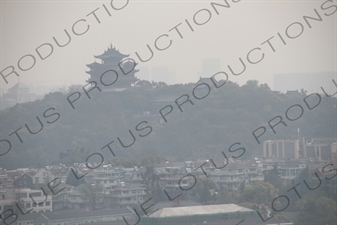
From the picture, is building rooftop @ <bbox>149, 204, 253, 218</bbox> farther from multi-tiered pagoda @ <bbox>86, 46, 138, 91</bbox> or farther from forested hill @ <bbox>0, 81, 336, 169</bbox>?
multi-tiered pagoda @ <bbox>86, 46, 138, 91</bbox>

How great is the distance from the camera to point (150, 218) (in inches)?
357

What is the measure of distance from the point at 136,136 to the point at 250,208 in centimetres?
893

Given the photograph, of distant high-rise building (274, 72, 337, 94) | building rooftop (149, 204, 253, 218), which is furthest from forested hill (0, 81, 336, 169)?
building rooftop (149, 204, 253, 218)

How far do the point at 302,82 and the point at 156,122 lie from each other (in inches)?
168

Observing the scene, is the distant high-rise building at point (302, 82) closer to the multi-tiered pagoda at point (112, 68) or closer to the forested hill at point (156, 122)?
the forested hill at point (156, 122)

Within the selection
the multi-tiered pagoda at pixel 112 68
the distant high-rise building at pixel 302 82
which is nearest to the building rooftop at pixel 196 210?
the distant high-rise building at pixel 302 82

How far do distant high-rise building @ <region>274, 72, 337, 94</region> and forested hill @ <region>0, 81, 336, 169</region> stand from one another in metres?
0.36

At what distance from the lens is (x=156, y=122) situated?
63.1ft

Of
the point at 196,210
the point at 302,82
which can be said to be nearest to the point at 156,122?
the point at 302,82

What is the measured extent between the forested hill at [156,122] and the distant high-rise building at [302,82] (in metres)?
0.36

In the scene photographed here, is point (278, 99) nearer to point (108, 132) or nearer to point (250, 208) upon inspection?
point (108, 132)

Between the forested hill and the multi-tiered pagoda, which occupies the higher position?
the multi-tiered pagoda

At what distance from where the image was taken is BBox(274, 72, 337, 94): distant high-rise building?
64.9 ft

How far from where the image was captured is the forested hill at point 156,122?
17203 millimetres
